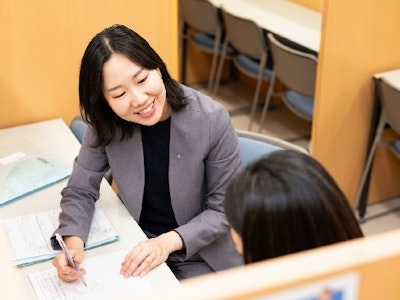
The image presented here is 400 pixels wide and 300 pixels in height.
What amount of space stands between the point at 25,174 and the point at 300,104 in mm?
1688

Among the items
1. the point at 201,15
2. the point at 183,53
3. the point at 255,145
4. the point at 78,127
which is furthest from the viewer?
the point at 183,53

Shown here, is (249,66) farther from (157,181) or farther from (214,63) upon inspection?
(157,181)

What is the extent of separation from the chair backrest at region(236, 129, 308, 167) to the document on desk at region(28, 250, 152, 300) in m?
0.50

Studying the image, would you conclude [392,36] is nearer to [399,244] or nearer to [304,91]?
[304,91]

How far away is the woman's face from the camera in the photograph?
149 centimetres

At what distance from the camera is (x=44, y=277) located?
1481 mm

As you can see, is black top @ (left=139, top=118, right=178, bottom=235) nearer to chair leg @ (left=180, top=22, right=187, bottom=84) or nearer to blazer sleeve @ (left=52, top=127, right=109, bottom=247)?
blazer sleeve @ (left=52, top=127, right=109, bottom=247)

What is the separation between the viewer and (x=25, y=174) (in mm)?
1956

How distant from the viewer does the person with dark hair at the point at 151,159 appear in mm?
1507

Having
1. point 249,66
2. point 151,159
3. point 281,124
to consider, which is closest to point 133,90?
point 151,159

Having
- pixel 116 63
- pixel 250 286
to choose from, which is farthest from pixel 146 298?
pixel 116 63

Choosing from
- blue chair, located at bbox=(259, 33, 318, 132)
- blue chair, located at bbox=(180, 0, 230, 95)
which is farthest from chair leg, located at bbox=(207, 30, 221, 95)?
blue chair, located at bbox=(259, 33, 318, 132)

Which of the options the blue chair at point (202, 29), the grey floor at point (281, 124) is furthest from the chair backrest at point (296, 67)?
the blue chair at point (202, 29)

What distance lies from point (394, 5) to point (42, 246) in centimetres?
Answer: 182
